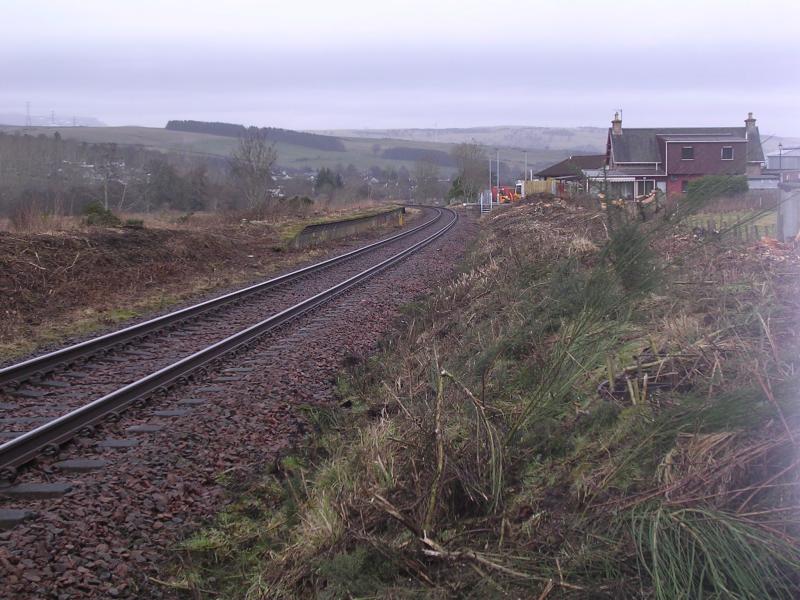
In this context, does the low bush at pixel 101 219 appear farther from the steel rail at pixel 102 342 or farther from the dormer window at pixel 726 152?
the dormer window at pixel 726 152

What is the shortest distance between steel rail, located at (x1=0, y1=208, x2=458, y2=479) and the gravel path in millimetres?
142

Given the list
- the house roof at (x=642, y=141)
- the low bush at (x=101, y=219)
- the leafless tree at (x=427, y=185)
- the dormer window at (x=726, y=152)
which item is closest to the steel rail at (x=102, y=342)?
the low bush at (x=101, y=219)

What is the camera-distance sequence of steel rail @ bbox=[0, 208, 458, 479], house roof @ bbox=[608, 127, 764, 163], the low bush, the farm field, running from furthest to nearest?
the farm field
house roof @ bbox=[608, 127, 764, 163]
the low bush
steel rail @ bbox=[0, 208, 458, 479]

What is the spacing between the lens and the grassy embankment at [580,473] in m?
3.32

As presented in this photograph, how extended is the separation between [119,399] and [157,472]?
198cm

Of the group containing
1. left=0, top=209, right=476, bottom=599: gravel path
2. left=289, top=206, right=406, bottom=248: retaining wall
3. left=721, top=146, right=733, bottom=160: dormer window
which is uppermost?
left=721, top=146, right=733, bottom=160: dormer window

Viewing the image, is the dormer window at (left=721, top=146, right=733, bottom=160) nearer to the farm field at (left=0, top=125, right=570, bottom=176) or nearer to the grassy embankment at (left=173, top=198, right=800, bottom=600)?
the grassy embankment at (left=173, top=198, right=800, bottom=600)

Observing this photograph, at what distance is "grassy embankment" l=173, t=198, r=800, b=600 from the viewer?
332cm

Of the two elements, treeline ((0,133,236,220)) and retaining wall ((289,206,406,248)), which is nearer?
retaining wall ((289,206,406,248))

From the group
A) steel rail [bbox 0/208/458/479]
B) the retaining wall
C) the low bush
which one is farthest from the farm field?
steel rail [bbox 0/208/458/479]

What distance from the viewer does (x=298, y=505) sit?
5.52m

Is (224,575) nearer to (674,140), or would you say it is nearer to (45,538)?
(45,538)

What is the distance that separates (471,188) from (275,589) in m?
88.2

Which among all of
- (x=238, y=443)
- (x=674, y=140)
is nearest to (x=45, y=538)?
(x=238, y=443)
